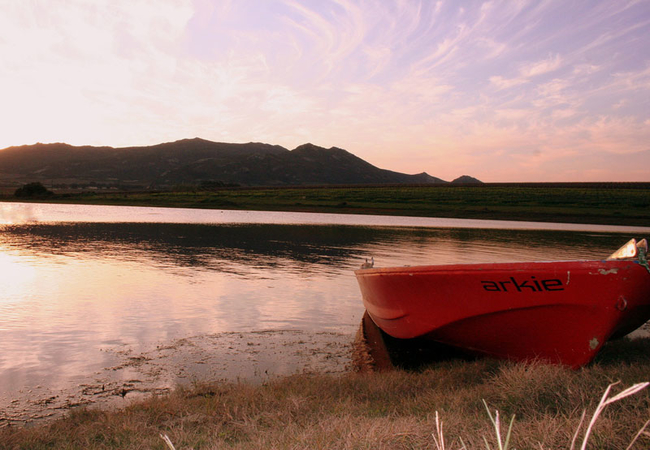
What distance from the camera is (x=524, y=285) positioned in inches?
259

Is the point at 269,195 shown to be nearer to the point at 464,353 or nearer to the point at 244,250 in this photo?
the point at 244,250

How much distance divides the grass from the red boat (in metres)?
0.48

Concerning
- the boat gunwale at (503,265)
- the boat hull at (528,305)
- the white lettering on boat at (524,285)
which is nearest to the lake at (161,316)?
the boat hull at (528,305)

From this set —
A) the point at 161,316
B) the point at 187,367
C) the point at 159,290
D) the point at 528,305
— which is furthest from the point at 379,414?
the point at 159,290

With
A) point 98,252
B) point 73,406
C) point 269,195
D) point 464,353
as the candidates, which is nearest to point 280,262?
point 98,252

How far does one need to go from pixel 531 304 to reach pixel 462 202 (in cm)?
7457

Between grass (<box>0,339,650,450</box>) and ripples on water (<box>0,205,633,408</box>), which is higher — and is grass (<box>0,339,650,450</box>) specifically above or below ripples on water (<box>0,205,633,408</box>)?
above

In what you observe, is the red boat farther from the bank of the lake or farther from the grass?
the bank of the lake

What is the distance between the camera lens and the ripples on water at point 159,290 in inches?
344

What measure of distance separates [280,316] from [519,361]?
5548 mm

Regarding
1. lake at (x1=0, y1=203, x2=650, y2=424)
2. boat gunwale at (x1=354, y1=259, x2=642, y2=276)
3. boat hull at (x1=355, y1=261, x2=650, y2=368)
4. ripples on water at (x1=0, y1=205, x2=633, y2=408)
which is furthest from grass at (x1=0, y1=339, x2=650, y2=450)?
ripples on water at (x1=0, y1=205, x2=633, y2=408)

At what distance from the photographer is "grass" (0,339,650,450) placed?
4.07 m

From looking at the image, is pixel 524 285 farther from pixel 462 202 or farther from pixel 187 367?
pixel 462 202

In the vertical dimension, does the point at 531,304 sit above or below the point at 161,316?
above
